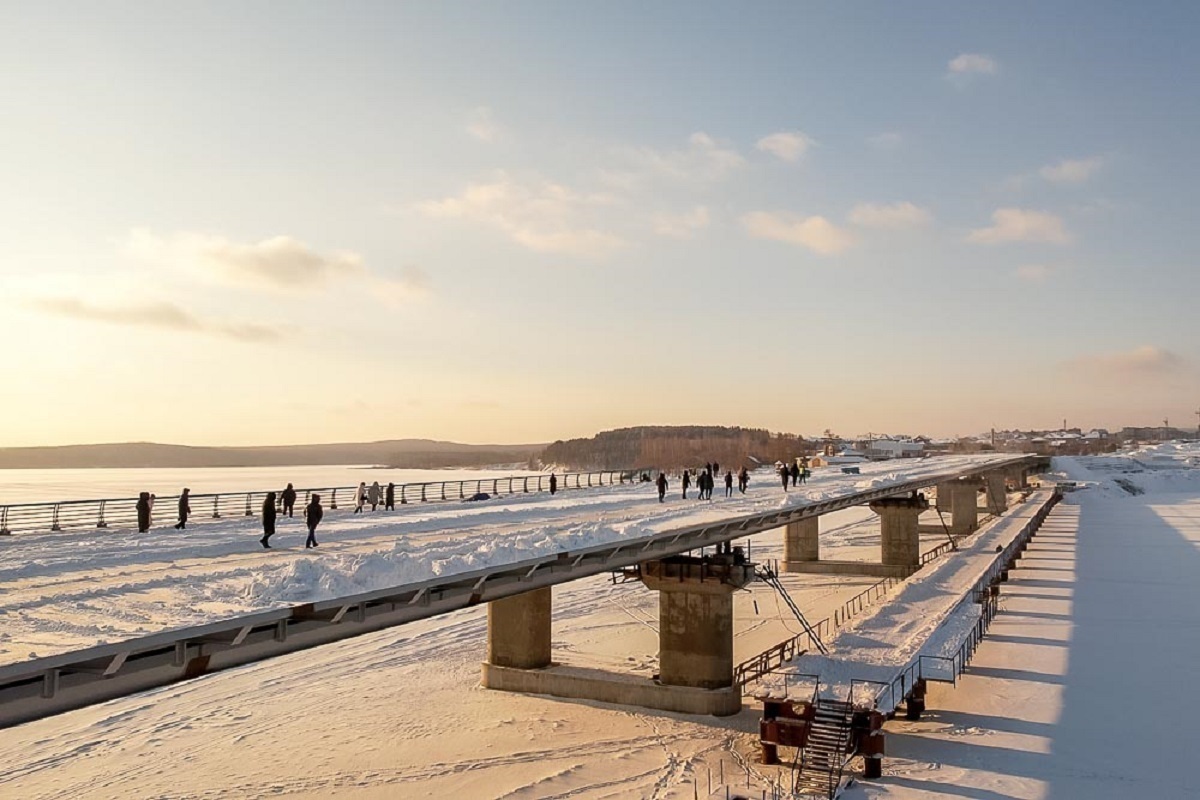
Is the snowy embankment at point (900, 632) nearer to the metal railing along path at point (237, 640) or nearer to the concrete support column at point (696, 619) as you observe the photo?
the concrete support column at point (696, 619)

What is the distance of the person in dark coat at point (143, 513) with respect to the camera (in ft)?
88.5

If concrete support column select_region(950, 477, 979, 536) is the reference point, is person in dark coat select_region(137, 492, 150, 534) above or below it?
above

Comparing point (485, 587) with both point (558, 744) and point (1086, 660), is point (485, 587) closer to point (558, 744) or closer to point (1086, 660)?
point (558, 744)

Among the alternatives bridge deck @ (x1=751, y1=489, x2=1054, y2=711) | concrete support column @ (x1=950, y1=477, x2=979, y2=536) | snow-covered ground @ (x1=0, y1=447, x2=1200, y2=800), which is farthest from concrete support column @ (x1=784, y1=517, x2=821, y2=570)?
concrete support column @ (x1=950, y1=477, x2=979, y2=536)

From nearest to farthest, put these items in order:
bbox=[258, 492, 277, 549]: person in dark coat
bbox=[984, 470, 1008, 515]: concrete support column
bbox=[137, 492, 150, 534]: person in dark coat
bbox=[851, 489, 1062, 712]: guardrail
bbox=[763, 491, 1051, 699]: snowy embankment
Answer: bbox=[851, 489, 1062, 712]: guardrail < bbox=[763, 491, 1051, 699]: snowy embankment < bbox=[258, 492, 277, 549]: person in dark coat < bbox=[137, 492, 150, 534]: person in dark coat < bbox=[984, 470, 1008, 515]: concrete support column

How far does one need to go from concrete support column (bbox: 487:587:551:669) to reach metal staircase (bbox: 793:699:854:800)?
9.08 metres

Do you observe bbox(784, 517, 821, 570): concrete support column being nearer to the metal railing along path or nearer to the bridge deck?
the bridge deck

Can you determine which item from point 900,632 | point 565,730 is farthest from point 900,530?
point 565,730

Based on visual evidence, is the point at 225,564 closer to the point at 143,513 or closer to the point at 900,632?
the point at 143,513

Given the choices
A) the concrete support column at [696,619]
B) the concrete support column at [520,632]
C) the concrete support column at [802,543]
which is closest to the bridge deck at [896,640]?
the concrete support column at [696,619]

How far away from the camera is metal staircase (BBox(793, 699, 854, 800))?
17875 millimetres

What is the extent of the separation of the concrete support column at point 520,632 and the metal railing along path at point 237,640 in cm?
681

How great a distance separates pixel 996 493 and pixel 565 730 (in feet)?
265

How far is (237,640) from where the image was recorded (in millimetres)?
11445
